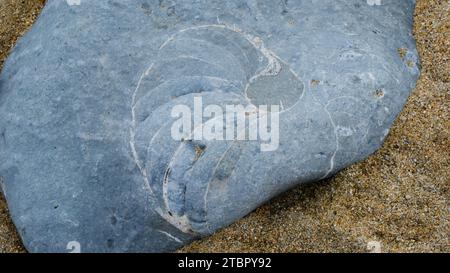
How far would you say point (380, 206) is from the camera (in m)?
2.20

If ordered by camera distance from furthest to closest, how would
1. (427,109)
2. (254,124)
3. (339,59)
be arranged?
1. (427,109)
2. (339,59)
3. (254,124)

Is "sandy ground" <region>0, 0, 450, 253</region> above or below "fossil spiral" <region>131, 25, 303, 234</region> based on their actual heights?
below

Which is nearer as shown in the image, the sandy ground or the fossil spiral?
the fossil spiral

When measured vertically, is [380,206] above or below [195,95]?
below

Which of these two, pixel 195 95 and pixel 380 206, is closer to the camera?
pixel 195 95

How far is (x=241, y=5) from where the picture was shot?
227 centimetres

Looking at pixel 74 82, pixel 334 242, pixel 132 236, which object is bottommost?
pixel 334 242

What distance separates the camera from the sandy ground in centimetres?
217

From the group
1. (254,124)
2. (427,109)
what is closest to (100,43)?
(254,124)

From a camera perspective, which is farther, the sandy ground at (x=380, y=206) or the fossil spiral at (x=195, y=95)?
the sandy ground at (x=380, y=206)

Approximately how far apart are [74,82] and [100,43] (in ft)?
0.56

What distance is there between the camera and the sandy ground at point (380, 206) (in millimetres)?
2166

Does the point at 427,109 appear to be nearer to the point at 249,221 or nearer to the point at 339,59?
the point at 339,59

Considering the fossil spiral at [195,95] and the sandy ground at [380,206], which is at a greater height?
the fossil spiral at [195,95]
